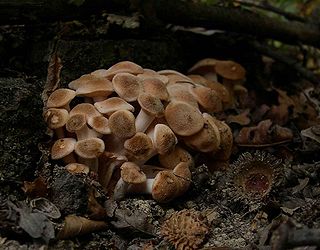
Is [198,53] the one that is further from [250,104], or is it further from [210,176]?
[210,176]

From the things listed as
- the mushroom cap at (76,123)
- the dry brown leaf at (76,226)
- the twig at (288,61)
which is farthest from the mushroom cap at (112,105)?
the twig at (288,61)

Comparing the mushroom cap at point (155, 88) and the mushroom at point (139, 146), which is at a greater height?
the mushroom cap at point (155, 88)

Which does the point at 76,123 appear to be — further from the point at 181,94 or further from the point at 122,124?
the point at 181,94

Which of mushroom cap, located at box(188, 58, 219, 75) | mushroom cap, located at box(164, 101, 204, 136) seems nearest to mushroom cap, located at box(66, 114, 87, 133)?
mushroom cap, located at box(164, 101, 204, 136)

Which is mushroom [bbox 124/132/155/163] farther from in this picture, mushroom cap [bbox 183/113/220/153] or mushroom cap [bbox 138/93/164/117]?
mushroom cap [bbox 183/113/220/153]

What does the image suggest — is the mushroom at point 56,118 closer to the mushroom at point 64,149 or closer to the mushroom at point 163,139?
the mushroom at point 64,149
